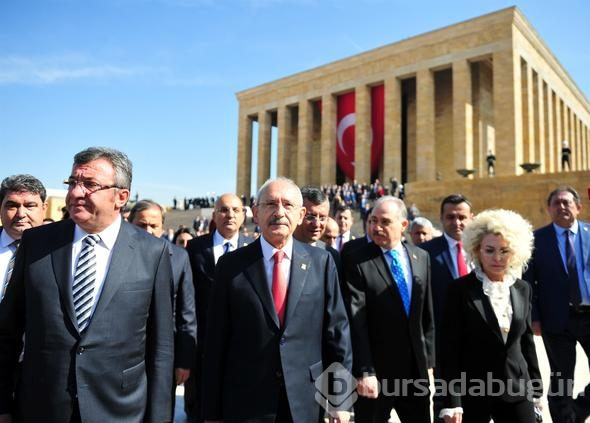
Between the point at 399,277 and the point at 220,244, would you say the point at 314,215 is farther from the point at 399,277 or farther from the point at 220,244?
the point at 399,277

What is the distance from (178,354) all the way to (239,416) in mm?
597

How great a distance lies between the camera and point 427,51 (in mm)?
27844

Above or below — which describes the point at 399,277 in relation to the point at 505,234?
below

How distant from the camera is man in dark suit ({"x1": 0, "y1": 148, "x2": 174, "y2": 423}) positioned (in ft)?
6.77

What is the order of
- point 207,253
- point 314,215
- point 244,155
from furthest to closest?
point 244,155, point 207,253, point 314,215

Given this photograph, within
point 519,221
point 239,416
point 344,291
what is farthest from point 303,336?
point 519,221

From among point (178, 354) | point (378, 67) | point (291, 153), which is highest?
point (378, 67)

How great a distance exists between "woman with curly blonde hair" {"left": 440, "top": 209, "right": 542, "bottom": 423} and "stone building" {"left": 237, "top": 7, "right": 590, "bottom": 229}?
16303 mm

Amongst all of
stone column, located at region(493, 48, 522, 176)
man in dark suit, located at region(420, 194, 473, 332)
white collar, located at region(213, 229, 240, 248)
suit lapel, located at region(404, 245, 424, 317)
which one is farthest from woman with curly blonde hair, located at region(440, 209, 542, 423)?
stone column, located at region(493, 48, 522, 176)

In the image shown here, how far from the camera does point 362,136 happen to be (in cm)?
3084

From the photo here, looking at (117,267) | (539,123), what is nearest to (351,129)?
(539,123)

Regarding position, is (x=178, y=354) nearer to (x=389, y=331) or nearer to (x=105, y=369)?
(x=105, y=369)

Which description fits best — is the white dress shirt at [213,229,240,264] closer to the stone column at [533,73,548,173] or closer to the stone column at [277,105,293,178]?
the stone column at [533,73,548,173]

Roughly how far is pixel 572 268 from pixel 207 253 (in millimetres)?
3430
